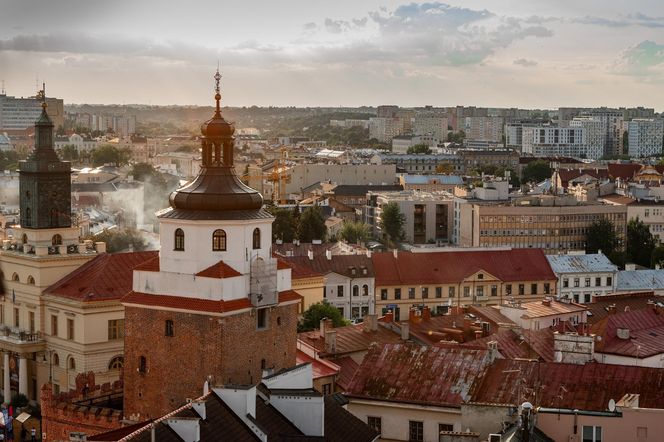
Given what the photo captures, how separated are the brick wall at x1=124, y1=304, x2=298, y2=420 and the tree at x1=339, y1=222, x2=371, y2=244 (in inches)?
3618

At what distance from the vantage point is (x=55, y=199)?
2586 inches

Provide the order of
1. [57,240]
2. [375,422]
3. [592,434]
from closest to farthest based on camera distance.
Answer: [592,434], [375,422], [57,240]

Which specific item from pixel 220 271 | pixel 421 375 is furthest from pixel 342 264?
pixel 220 271

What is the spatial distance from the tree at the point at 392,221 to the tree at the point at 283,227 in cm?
1405

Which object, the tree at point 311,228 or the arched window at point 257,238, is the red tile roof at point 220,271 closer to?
the arched window at point 257,238

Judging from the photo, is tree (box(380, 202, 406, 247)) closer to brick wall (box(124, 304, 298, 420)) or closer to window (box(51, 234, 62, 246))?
window (box(51, 234, 62, 246))

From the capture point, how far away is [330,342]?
5178 cm

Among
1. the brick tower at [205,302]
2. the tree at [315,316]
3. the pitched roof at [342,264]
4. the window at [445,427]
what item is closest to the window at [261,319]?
the brick tower at [205,302]

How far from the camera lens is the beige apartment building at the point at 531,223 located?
133 metres

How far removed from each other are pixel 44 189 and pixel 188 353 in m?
29.0

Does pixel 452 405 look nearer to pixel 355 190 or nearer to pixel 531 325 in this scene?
pixel 531 325

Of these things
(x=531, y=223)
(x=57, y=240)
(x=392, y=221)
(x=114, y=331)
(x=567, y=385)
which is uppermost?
(x=57, y=240)

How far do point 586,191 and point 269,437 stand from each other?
12911 centimetres

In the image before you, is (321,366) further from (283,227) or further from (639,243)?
(639,243)
